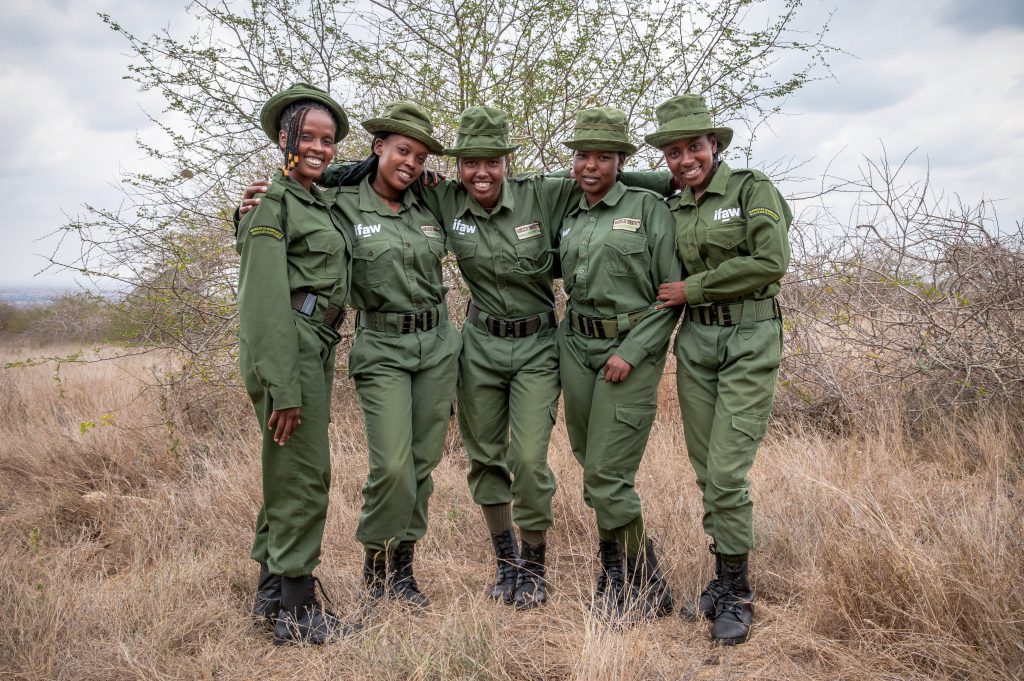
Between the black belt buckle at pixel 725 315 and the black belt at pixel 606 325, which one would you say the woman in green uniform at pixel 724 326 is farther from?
the black belt at pixel 606 325

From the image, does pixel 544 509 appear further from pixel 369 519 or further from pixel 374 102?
pixel 374 102

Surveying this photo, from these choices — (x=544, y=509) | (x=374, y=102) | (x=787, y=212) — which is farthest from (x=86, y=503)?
(x=787, y=212)

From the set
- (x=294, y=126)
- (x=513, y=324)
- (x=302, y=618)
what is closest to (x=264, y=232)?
(x=294, y=126)

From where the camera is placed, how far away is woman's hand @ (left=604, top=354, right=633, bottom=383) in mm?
3432

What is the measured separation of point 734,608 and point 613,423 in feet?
3.10

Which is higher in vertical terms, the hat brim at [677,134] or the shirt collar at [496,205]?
the hat brim at [677,134]

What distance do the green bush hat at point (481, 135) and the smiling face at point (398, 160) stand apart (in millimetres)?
162

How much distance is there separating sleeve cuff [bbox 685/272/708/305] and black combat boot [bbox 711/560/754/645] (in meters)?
1.16

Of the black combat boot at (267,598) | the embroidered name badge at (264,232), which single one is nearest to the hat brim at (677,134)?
the embroidered name badge at (264,232)

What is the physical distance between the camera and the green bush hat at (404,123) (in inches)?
140

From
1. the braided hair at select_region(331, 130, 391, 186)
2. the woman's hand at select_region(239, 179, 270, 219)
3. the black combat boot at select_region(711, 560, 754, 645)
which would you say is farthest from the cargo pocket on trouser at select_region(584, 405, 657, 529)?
the woman's hand at select_region(239, 179, 270, 219)

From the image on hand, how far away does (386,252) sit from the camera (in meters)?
3.54

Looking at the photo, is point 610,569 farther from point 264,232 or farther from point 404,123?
point 404,123

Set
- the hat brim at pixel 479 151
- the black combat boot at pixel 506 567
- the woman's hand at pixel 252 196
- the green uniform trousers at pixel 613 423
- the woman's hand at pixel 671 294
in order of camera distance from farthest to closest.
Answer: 1. the black combat boot at pixel 506 567
2. the hat brim at pixel 479 151
3. the green uniform trousers at pixel 613 423
4. the woman's hand at pixel 671 294
5. the woman's hand at pixel 252 196
